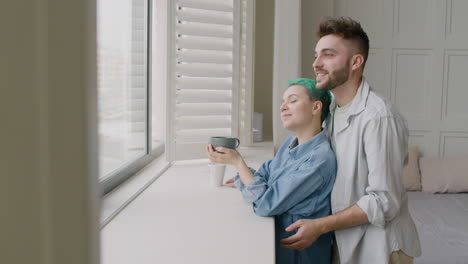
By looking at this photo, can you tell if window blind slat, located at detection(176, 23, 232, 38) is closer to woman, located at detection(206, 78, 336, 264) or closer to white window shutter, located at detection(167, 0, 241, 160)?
white window shutter, located at detection(167, 0, 241, 160)

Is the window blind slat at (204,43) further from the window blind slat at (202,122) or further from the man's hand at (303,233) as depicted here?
the man's hand at (303,233)

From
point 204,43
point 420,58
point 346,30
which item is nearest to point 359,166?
point 346,30

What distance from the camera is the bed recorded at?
2.20 m

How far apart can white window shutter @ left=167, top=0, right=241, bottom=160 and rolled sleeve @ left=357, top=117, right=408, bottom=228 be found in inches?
43.6

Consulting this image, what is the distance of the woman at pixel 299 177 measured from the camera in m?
1.39

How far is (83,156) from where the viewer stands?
15cm

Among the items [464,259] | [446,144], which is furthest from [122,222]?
[446,144]

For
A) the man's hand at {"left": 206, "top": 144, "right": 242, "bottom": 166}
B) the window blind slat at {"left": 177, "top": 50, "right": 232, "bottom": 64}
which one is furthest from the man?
the window blind slat at {"left": 177, "top": 50, "right": 232, "bottom": 64}

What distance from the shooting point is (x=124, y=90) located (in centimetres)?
200

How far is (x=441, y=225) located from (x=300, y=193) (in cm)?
158

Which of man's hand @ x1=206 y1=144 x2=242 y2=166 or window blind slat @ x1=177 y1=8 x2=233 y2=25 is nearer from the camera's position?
man's hand @ x1=206 y1=144 x2=242 y2=166

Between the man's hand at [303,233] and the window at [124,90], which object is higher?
the window at [124,90]

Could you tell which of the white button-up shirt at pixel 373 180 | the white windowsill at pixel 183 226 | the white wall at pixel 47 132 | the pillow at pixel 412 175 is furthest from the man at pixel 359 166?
the pillow at pixel 412 175

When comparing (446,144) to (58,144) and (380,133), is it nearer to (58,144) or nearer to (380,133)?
(380,133)
